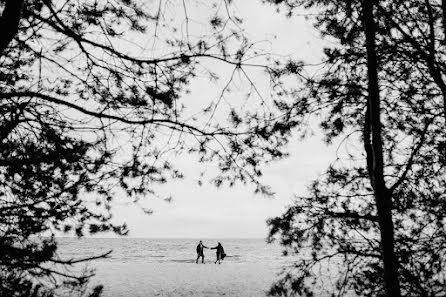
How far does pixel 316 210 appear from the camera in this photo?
494 cm

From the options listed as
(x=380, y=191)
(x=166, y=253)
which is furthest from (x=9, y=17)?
(x=166, y=253)

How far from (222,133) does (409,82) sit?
2814mm

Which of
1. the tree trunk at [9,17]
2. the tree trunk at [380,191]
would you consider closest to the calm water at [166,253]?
the tree trunk at [9,17]

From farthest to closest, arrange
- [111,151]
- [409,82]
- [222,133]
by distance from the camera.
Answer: [409,82] → [111,151] → [222,133]

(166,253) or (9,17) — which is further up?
(9,17)

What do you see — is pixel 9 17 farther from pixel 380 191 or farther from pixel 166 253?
pixel 166 253

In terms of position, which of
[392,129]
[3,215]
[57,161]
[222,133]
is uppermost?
[392,129]

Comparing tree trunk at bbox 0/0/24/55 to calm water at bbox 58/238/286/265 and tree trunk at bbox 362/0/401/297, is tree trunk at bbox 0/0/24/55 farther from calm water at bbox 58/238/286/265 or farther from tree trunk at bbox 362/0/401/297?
tree trunk at bbox 362/0/401/297

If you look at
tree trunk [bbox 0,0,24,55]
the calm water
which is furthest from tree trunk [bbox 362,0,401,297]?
tree trunk [bbox 0,0,24,55]

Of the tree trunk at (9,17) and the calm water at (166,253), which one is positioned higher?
the tree trunk at (9,17)

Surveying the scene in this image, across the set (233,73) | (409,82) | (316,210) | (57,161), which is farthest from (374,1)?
(57,161)

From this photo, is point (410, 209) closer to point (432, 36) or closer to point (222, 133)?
point (432, 36)

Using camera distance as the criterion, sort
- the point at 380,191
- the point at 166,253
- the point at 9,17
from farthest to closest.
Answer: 1. the point at 166,253
2. the point at 380,191
3. the point at 9,17

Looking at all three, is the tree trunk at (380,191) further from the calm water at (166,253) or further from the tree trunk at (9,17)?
the tree trunk at (9,17)
